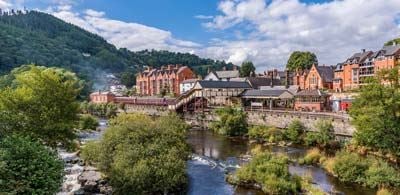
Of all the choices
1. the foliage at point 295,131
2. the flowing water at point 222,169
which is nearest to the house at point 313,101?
the foliage at point 295,131

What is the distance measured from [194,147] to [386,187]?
80.0 feet

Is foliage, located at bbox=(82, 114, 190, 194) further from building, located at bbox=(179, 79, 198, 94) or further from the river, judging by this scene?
building, located at bbox=(179, 79, 198, 94)

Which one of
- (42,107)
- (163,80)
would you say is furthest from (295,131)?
(163,80)

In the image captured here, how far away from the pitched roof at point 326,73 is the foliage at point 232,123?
93.3 ft

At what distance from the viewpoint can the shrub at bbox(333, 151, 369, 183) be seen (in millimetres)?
28141

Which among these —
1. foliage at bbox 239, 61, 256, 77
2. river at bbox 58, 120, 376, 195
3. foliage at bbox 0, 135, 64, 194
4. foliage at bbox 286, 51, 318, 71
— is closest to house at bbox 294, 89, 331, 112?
river at bbox 58, 120, 376, 195

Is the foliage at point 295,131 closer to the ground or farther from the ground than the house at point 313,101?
closer to the ground

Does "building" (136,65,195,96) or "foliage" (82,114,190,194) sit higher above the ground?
"building" (136,65,195,96)

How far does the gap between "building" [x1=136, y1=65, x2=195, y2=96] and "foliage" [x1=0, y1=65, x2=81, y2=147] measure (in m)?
69.6

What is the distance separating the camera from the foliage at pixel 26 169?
17078mm

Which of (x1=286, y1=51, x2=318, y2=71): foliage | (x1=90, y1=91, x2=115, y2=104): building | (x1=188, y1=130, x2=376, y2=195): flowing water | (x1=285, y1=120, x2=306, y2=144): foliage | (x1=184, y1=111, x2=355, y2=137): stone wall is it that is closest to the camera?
(x1=188, y1=130, x2=376, y2=195): flowing water

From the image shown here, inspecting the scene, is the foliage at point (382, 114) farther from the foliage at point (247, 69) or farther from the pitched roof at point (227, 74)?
the foliage at point (247, 69)

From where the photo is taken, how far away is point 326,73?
262ft

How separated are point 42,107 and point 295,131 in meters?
30.3
